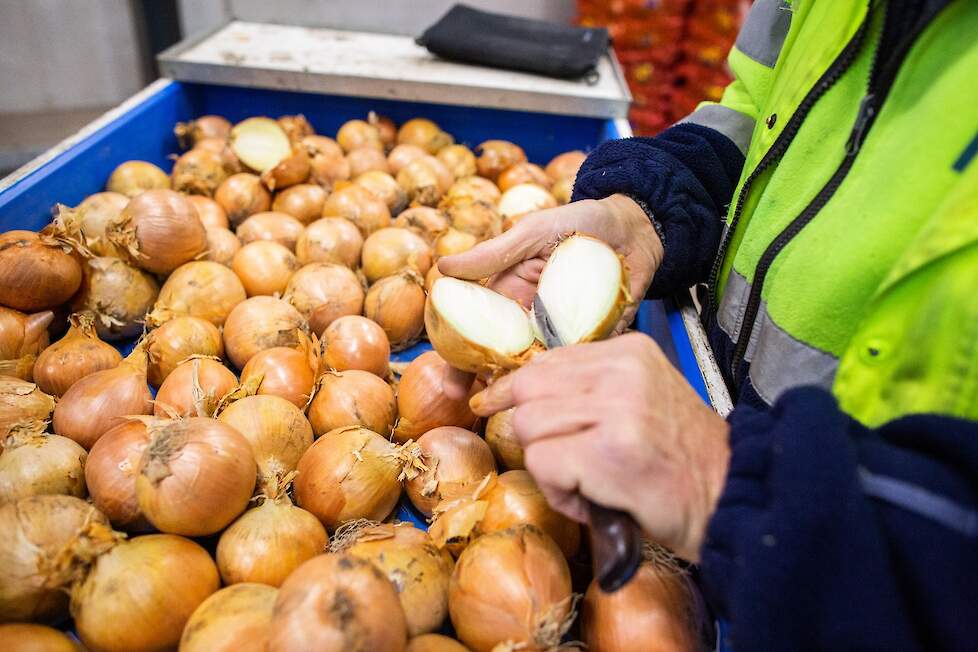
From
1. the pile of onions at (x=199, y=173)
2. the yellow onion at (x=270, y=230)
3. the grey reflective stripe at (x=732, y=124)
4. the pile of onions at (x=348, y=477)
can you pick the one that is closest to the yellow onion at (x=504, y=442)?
the pile of onions at (x=348, y=477)

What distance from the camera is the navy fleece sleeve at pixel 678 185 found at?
119 centimetres

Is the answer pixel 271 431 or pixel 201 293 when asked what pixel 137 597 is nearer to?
pixel 271 431

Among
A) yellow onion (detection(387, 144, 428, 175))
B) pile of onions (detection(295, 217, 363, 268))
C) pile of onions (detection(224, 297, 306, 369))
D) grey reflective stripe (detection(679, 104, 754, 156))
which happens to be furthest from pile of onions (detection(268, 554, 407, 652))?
yellow onion (detection(387, 144, 428, 175))

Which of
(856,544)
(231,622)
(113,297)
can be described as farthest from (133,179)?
(856,544)

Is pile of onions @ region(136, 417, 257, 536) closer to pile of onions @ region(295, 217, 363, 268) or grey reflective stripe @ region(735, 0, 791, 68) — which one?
pile of onions @ region(295, 217, 363, 268)

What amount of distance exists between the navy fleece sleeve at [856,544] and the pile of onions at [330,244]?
1218 millimetres

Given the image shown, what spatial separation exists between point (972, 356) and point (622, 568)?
37 centimetres

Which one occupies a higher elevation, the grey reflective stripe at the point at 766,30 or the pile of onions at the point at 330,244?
the grey reflective stripe at the point at 766,30

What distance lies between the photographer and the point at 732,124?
4.26ft

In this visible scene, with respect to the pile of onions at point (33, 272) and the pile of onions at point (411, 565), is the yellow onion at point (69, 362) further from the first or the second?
the pile of onions at point (411, 565)

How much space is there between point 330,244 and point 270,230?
0.19m

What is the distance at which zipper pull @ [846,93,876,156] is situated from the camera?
2.52ft

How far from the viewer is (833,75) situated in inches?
33.4

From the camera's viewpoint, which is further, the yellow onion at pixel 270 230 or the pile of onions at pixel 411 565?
the yellow onion at pixel 270 230
